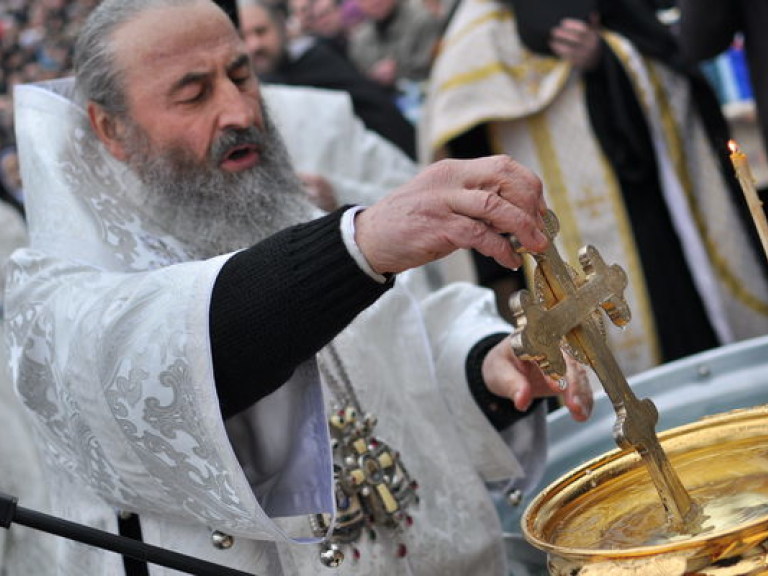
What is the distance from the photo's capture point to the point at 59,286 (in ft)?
8.04

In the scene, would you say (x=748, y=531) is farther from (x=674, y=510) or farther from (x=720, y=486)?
(x=720, y=486)

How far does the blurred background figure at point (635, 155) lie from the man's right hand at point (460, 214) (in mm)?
3267

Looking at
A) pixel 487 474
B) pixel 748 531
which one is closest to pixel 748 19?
Result: pixel 487 474

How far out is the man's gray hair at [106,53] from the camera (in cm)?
275

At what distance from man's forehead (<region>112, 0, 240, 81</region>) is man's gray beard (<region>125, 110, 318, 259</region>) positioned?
141 mm

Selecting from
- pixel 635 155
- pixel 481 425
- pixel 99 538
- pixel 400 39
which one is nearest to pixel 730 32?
pixel 635 155

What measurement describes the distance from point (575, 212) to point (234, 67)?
277cm

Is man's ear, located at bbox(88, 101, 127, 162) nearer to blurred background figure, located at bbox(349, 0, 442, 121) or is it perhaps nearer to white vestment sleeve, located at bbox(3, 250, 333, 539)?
white vestment sleeve, located at bbox(3, 250, 333, 539)

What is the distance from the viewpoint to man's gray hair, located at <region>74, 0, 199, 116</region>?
275 centimetres

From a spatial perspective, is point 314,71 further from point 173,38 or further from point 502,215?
point 502,215

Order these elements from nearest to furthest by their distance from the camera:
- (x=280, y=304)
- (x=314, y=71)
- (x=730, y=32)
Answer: (x=280, y=304) < (x=730, y=32) < (x=314, y=71)

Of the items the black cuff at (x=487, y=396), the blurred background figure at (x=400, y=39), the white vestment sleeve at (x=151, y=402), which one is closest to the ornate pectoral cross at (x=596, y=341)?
the white vestment sleeve at (x=151, y=402)

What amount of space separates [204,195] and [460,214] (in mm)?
959

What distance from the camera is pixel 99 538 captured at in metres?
1.99
